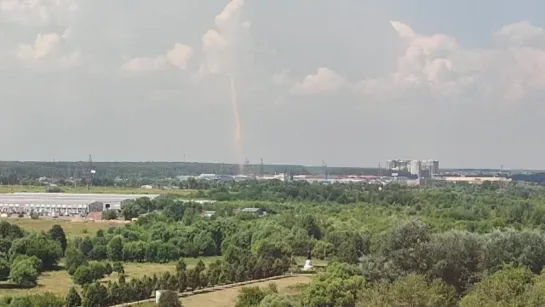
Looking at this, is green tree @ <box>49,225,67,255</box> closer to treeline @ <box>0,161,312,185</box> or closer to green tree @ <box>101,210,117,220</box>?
green tree @ <box>101,210,117,220</box>

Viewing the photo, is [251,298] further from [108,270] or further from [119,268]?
[108,270]

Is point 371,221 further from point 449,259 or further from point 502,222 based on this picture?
point 449,259

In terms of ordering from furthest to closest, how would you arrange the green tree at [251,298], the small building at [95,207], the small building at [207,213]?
the small building at [95,207] < the small building at [207,213] < the green tree at [251,298]

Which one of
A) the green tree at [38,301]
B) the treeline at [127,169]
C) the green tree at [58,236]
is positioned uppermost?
the treeline at [127,169]

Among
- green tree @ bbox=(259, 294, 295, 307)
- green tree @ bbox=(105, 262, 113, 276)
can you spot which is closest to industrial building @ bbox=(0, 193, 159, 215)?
green tree @ bbox=(105, 262, 113, 276)

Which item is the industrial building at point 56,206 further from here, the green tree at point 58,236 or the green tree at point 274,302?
the green tree at point 274,302

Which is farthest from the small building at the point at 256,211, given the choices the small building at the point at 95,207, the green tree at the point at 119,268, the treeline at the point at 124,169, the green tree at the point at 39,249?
the treeline at the point at 124,169
